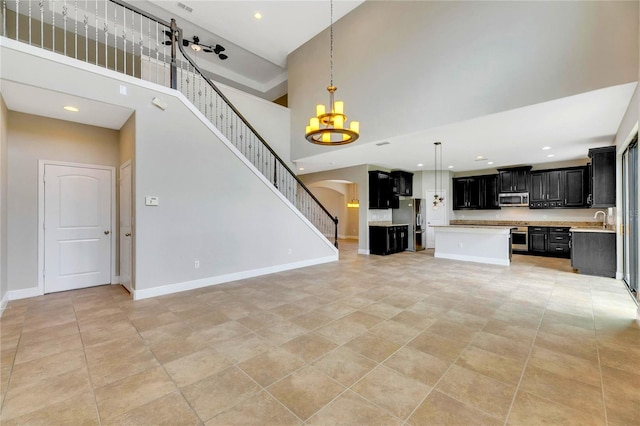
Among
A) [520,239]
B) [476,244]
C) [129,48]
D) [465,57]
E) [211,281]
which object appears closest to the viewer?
[465,57]

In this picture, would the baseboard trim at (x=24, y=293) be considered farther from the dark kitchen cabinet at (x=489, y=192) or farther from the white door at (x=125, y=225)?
the dark kitchen cabinet at (x=489, y=192)

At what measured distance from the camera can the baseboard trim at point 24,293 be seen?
3955mm

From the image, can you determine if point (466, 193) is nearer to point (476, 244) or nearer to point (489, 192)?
point (489, 192)

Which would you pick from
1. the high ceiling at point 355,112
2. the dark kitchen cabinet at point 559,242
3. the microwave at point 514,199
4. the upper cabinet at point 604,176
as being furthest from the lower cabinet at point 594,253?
the microwave at point 514,199

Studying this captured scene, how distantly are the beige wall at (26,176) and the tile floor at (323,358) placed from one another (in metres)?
0.54

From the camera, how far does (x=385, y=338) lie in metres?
2.72

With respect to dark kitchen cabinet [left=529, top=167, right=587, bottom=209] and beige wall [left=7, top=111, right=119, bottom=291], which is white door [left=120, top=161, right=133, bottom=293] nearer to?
beige wall [left=7, top=111, right=119, bottom=291]

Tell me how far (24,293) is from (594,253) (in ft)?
33.3

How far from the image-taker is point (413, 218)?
357 inches

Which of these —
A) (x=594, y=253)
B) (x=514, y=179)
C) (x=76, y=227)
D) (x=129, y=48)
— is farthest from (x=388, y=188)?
(x=129, y=48)

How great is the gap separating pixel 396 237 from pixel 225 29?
24.4ft

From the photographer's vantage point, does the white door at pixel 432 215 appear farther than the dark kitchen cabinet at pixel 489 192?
Yes

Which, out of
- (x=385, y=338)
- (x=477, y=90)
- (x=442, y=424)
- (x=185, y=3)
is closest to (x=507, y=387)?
(x=442, y=424)

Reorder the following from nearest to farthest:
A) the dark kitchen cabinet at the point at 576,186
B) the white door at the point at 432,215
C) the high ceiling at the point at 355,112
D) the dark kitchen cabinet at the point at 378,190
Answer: the high ceiling at the point at 355,112, the dark kitchen cabinet at the point at 576,186, the dark kitchen cabinet at the point at 378,190, the white door at the point at 432,215
